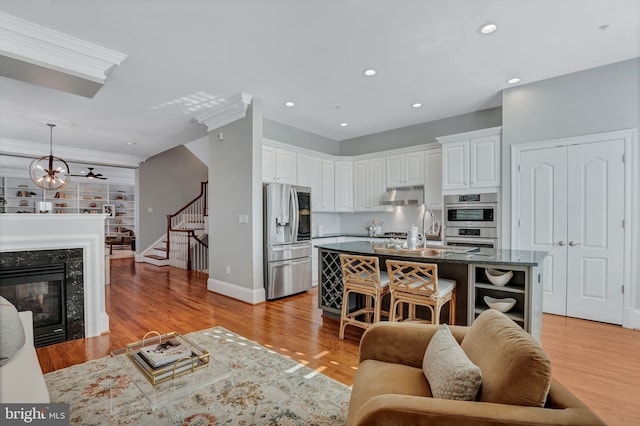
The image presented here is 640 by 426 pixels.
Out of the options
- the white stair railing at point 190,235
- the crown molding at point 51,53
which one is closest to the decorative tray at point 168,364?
the crown molding at point 51,53

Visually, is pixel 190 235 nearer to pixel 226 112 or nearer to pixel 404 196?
pixel 226 112

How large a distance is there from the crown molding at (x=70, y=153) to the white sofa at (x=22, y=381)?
692cm

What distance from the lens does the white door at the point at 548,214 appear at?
379 cm

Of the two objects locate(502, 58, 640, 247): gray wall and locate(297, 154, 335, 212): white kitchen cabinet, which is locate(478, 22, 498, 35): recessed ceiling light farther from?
locate(297, 154, 335, 212): white kitchen cabinet

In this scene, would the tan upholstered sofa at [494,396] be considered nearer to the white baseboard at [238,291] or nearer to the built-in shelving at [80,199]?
the white baseboard at [238,291]

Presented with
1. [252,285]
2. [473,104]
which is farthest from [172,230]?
[473,104]

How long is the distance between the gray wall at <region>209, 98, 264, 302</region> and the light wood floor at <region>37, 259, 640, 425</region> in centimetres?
40

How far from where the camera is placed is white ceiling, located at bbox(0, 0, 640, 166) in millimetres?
2516

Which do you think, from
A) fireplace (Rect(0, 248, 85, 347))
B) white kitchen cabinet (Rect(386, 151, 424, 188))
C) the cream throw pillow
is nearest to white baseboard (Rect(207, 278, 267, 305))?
fireplace (Rect(0, 248, 85, 347))

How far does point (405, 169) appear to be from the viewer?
553 cm

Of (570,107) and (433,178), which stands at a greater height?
(570,107)

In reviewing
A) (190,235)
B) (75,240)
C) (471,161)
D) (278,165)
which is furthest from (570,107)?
(190,235)

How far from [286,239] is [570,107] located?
13.6ft

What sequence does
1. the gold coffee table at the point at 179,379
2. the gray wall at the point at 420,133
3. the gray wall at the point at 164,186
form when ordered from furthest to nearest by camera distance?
the gray wall at the point at 164,186
the gray wall at the point at 420,133
the gold coffee table at the point at 179,379
